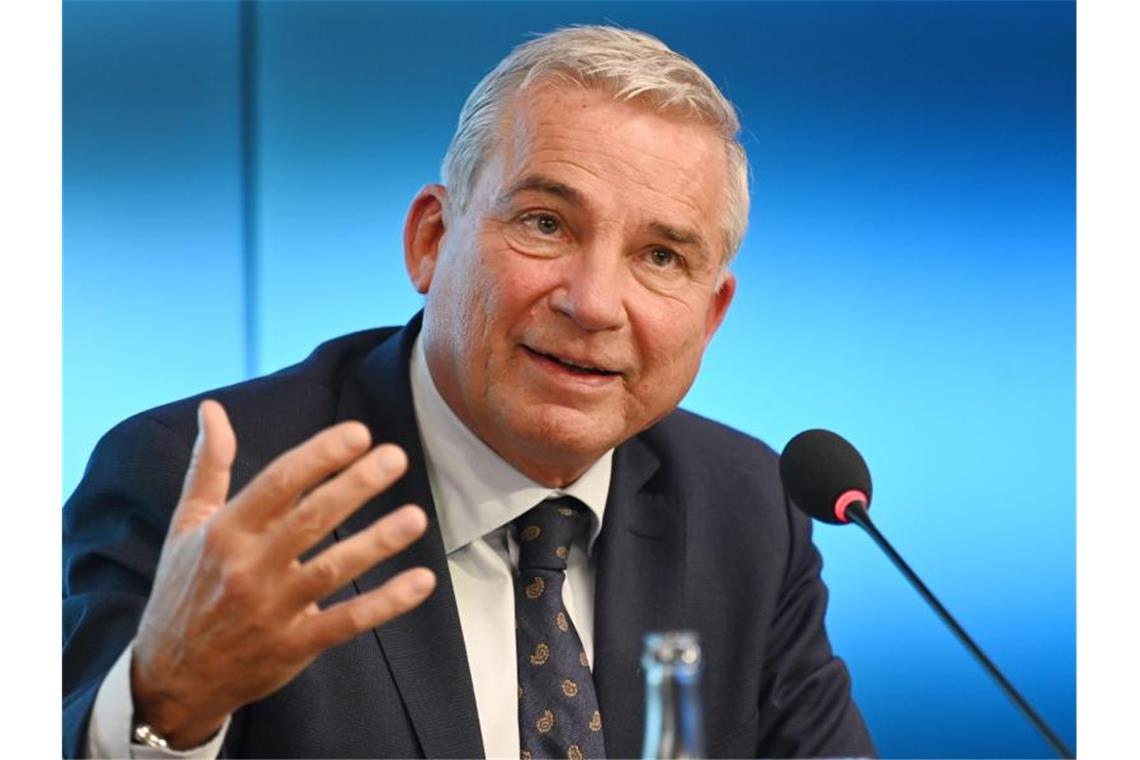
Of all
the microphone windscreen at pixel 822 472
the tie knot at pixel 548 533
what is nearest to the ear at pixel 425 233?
the tie knot at pixel 548 533

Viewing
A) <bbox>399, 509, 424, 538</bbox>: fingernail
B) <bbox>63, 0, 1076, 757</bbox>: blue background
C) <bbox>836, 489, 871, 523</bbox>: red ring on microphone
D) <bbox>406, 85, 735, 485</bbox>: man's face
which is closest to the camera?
<bbox>399, 509, 424, 538</bbox>: fingernail

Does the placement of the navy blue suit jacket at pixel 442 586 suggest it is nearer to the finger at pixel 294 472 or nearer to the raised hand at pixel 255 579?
the raised hand at pixel 255 579

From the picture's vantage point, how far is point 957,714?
→ 2.91 meters

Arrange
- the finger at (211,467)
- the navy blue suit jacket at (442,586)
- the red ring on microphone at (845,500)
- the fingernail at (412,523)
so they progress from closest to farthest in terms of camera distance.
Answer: the fingernail at (412,523) < the finger at (211,467) < the red ring on microphone at (845,500) < the navy blue suit jacket at (442,586)

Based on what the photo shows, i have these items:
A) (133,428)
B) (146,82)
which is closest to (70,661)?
(133,428)

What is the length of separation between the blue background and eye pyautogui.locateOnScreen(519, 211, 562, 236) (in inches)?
36.2

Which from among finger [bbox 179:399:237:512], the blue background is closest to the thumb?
finger [bbox 179:399:237:512]

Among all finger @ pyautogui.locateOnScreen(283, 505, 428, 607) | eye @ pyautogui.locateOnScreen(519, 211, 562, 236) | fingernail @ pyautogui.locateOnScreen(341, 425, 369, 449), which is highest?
eye @ pyautogui.locateOnScreen(519, 211, 562, 236)

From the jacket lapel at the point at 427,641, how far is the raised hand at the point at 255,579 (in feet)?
1.20

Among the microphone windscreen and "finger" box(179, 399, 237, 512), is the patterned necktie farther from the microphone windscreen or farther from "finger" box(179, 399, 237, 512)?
"finger" box(179, 399, 237, 512)

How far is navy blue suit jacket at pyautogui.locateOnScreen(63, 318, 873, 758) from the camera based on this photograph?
1689mm

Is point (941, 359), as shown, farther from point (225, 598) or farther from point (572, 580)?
point (225, 598)

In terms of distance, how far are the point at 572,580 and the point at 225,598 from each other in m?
0.71

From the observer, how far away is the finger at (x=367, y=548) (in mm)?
1216
